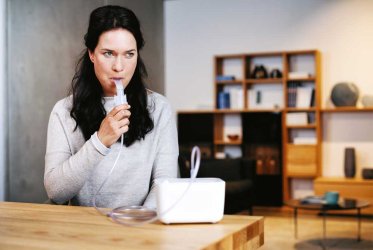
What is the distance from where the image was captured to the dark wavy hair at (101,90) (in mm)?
1782

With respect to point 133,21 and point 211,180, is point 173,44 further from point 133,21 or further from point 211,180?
point 211,180

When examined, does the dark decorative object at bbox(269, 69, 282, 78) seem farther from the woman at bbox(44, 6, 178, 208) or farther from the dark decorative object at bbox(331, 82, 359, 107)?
the woman at bbox(44, 6, 178, 208)

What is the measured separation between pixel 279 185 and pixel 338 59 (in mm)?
1849

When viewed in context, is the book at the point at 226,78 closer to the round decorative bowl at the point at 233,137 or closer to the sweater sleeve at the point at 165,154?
the round decorative bowl at the point at 233,137

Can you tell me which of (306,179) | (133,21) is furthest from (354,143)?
(133,21)

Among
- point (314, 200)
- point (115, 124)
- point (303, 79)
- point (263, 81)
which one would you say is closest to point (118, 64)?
point (115, 124)

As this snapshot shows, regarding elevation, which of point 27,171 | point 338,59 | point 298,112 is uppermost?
point 338,59

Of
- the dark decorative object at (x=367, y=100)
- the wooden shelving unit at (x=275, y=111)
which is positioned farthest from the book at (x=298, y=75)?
the dark decorative object at (x=367, y=100)

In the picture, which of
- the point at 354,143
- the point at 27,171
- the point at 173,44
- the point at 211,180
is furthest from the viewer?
the point at 173,44

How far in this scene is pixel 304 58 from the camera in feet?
24.7

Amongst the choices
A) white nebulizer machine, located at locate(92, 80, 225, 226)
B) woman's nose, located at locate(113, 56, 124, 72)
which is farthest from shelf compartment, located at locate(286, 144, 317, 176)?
white nebulizer machine, located at locate(92, 80, 225, 226)

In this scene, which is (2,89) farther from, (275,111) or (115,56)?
(275,111)

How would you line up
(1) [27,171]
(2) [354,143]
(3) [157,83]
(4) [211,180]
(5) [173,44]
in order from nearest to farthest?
(4) [211,180] → (1) [27,171] → (3) [157,83] → (2) [354,143] → (5) [173,44]

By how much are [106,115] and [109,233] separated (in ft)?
2.47
